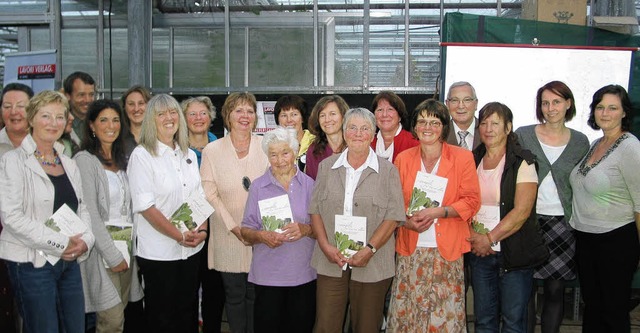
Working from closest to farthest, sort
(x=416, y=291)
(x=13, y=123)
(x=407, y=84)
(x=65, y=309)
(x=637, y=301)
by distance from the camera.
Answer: (x=65, y=309) < (x=416, y=291) < (x=13, y=123) < (x=637, y=301) < (x=407, y=84)

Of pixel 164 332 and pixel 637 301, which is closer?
pixel 164 332

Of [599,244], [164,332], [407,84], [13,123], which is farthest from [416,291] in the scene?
[407,84]

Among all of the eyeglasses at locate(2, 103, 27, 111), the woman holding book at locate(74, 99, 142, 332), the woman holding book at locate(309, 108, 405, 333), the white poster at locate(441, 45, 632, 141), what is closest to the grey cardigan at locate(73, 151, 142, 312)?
the woman holding book at locate(74, 99, 142, 332)

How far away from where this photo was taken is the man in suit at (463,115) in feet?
13.0

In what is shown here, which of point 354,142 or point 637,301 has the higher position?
point 354,142

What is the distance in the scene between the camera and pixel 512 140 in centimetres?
357

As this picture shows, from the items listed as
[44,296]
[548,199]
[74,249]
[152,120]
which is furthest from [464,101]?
[44,296]

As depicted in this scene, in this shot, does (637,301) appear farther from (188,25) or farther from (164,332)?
(188,25)

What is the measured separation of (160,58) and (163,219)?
5058mm

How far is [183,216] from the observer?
11.6 ft

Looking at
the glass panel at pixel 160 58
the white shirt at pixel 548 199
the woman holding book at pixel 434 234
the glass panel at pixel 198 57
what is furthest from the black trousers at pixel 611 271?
the glass panel at pixel 160 58

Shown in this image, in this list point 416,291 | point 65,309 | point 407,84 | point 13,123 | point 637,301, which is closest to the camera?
point 65,309

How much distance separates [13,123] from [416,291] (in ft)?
10.2

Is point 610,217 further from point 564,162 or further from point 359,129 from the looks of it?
point 359,129
